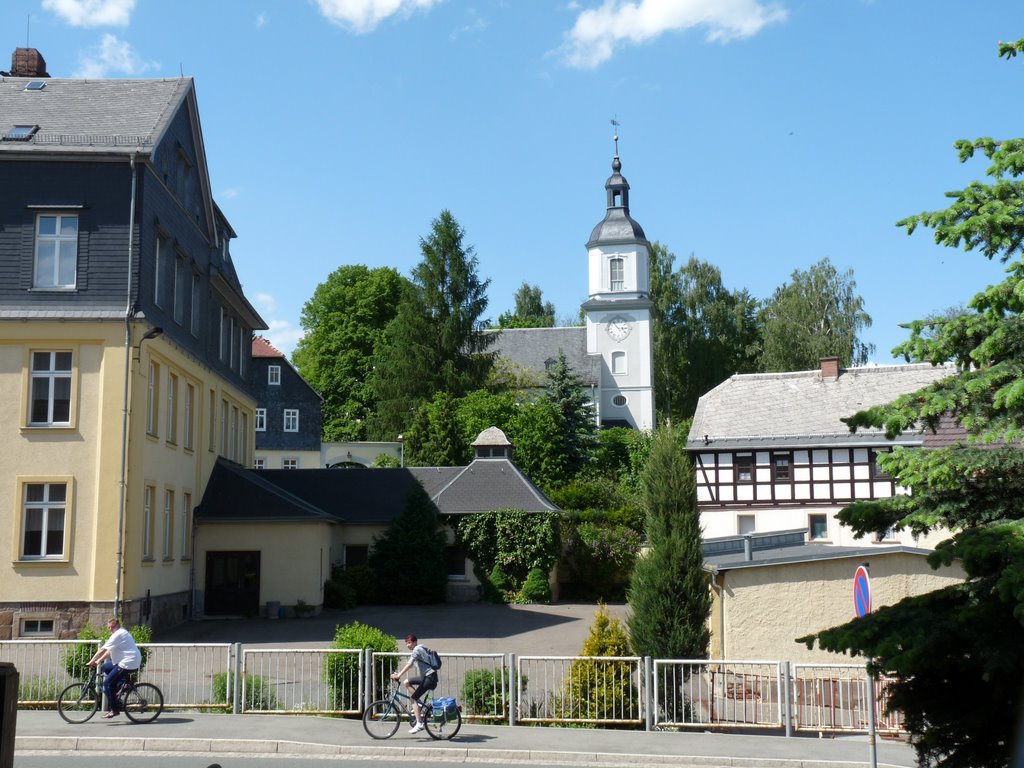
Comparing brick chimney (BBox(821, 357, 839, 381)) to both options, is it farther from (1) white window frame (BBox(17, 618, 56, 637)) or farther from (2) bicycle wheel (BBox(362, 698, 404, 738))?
(2) bicycle wheel (BBox(362, 698, 404, 738))

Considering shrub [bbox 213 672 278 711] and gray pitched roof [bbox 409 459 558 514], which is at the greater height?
gray pitched roof [bbox 409 459 558 514]

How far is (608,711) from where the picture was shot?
623 inches

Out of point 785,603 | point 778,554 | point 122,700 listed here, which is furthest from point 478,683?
point 778,554

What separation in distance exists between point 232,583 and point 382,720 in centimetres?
1766

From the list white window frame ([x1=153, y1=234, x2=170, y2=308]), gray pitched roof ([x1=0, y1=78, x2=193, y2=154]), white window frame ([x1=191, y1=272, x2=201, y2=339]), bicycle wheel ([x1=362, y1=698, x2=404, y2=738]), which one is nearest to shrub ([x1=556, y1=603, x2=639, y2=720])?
bicycle wheel ([x1=362, y1=698, x2=404, y2=738])

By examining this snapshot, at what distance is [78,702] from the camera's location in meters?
15.1

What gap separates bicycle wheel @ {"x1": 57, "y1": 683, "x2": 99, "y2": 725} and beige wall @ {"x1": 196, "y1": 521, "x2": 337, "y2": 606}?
1560cm

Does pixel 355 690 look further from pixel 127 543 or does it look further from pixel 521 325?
pixel 521 325

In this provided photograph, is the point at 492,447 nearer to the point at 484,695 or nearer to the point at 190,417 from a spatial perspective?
the point at 190,417

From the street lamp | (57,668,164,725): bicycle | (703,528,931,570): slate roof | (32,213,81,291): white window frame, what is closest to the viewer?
(57,668,164,725): bicycle

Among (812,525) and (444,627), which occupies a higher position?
(812,525)

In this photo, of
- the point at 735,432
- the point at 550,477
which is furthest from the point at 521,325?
the point at 735,432

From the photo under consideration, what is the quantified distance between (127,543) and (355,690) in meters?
10.4

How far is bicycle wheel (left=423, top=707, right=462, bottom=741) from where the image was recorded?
47.2 feet
